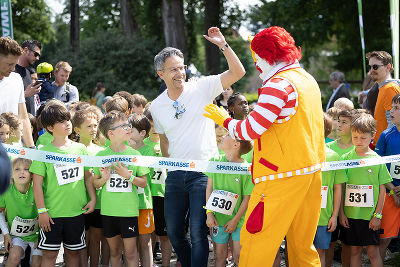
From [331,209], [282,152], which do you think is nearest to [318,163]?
[282,152]

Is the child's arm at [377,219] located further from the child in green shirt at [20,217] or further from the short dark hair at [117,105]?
the child in green shirt at [20,217]

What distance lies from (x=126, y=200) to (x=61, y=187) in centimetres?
62

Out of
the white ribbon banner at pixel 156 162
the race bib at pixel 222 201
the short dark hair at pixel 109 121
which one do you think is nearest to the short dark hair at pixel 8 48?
the white ribbon banner at pixel 156 162

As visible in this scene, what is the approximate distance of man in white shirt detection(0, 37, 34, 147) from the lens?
5836 mm

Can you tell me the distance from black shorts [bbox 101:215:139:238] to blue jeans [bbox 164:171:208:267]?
0.33 meters

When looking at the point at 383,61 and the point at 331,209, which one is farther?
the point at 383,61

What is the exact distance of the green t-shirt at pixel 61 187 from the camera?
515 centimetres

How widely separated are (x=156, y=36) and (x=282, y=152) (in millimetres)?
20212

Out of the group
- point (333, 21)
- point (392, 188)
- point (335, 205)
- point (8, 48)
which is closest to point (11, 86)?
point (8, 48)

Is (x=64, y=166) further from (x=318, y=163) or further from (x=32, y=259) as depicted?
(x=318, y=163)

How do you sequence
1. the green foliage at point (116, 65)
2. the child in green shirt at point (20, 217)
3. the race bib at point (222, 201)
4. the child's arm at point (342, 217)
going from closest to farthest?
1. the race bib at point (222, 201)
2. the child in green shirt at point (20, 217)
3. the child's arm at point (342, 217)
4. the green foliage at point (116, 65)

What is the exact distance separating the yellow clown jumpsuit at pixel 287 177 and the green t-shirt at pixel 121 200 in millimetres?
1368

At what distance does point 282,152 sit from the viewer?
4.13 m

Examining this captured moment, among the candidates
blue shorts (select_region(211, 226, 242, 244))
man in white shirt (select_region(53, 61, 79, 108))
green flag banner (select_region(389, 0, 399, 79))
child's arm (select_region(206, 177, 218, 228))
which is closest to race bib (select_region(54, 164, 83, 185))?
child's arm (select_region(206, 177, 218, 228))
